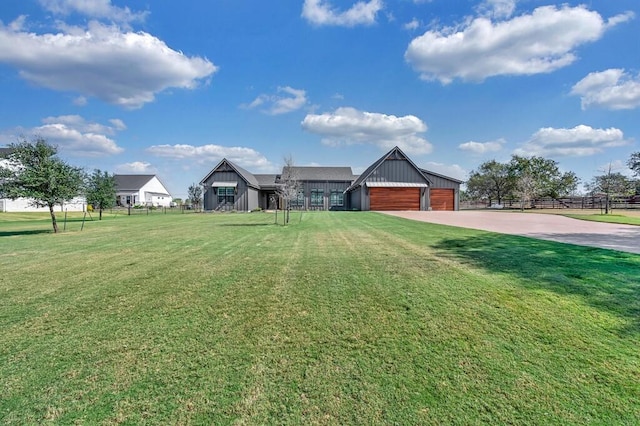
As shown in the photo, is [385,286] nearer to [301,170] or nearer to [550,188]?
[301,170]

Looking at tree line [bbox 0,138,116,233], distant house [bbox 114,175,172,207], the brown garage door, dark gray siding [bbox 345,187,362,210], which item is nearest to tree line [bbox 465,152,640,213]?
the brown garage door

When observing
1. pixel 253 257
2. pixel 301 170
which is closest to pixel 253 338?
pixel 253 257

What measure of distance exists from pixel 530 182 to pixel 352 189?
27039 mm

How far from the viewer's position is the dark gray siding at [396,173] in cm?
3253

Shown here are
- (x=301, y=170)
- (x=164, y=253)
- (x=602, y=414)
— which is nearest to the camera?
(x=602, y=414)

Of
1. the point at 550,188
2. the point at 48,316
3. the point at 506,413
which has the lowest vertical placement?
the point at 506,413

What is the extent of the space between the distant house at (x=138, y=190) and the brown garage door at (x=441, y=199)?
46135 millimetres

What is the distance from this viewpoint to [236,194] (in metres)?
35.6

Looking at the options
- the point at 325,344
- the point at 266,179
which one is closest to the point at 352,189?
the point at 266,179

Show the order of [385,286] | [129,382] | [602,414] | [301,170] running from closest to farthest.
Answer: [602,414], [129,382], [385,286], [301,170]

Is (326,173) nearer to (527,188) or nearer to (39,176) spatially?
(527,188)

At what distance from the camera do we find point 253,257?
7.18 meters

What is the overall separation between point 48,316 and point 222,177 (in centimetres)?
3302

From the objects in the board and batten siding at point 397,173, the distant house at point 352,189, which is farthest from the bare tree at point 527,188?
the board and batten siding at point 397,173
